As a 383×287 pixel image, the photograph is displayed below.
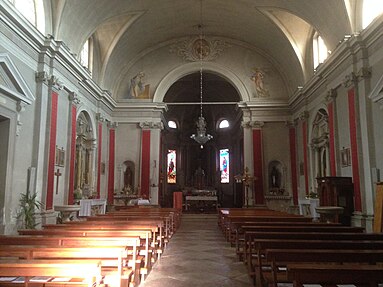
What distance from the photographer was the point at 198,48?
58.8ft

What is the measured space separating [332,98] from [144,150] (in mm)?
9124

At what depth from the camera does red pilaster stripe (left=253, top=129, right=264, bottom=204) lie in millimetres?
16719

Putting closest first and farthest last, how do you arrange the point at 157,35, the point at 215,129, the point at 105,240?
the point at 105,240, the point at 157,35, the point at 215,129

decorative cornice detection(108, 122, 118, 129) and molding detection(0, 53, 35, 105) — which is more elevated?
decorative cornice detection(108, 122, 118, 129)

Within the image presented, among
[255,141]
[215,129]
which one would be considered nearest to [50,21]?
[255,141]

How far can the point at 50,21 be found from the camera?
10.4m

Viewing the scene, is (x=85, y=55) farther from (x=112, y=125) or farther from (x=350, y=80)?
(x=350, y=80)

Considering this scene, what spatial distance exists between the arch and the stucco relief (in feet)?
1.32

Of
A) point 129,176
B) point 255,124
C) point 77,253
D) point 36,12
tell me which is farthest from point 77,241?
point 255,124

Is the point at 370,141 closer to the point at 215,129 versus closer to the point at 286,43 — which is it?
the point at 286,43

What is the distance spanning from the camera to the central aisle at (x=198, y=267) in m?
4.73

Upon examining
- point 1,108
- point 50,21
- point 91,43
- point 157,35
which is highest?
point 157,35

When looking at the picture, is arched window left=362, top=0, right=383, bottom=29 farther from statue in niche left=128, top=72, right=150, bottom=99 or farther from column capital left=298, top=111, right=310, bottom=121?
statue in niche left=128, top=72, right=150, bottom=99

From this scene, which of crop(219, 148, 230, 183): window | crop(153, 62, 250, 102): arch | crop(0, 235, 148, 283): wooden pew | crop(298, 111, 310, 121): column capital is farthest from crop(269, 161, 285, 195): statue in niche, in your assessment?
crop(0, 235, 148, 283): wooden pew
